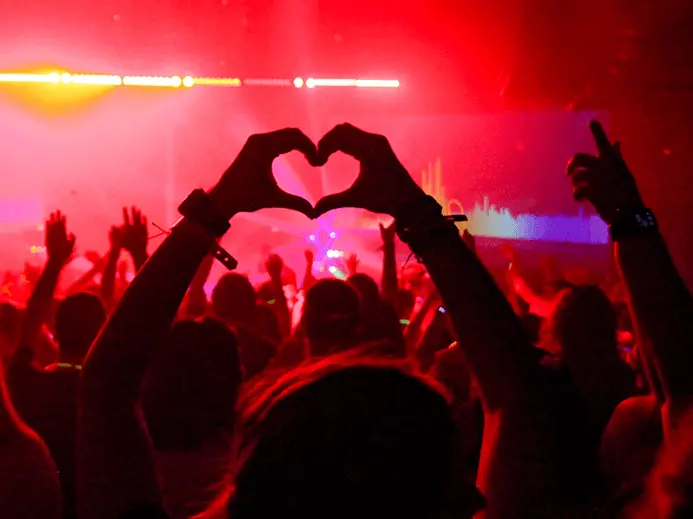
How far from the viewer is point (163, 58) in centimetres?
830

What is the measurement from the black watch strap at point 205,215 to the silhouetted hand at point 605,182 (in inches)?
24.9

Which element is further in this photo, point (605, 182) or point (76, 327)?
point (76, 327)

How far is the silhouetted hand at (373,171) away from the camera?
1.14 meters

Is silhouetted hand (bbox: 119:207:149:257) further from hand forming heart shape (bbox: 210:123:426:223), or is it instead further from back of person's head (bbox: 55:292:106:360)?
hand forming heart shape (bbox: 210:123:426:223)

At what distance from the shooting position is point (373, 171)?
1.15 m

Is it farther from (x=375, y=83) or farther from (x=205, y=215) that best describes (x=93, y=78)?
(x=205, y=215)

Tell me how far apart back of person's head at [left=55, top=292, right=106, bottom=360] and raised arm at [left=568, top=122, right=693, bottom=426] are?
179cm

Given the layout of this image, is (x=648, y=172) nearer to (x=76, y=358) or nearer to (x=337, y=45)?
(x=337, y=45)

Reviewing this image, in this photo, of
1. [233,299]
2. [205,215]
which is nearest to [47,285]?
[233,299]

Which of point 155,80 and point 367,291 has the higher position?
point 155,80

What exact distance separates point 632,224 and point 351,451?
0.69 meters

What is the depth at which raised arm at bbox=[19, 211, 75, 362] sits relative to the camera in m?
2.46

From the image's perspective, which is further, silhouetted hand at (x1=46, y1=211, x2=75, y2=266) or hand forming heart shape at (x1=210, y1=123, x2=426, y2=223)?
silhouetted hand at (x1=46, y1=211, x2=75, y2=266)

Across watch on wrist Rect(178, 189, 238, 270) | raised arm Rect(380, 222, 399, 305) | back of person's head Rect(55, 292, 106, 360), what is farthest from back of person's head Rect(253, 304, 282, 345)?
watch on wrist Rect(178, 189, 238, 270)
